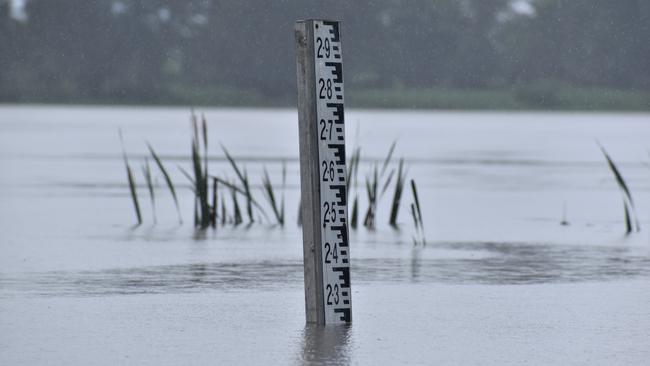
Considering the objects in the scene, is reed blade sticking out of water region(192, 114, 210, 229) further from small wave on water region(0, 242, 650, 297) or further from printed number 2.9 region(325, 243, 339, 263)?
printed number 2.9 region(325, 243, 339, 263)

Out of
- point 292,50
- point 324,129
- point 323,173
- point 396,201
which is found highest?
point 292,50

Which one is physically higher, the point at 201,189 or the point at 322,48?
the point at 322,48

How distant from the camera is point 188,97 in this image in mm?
109750

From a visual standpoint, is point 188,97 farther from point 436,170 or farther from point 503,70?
point 436,170

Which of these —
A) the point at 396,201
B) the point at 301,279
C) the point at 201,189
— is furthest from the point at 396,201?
the point at 301,279

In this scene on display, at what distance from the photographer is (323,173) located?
814 cm

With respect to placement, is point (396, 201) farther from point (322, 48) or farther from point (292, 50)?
point (292, 50)

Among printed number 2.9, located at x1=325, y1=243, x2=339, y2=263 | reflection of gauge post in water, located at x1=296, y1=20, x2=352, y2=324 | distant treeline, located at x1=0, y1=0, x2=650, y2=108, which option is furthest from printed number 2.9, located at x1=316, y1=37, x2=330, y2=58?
distant treeline, located at x1=0, y1=0, x2=650, y2=108

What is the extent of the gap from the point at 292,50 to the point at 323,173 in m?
110

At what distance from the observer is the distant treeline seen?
112 m

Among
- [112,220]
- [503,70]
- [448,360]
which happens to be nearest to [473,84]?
[503,70]

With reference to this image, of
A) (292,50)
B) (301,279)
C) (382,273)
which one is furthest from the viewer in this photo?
(292,50)

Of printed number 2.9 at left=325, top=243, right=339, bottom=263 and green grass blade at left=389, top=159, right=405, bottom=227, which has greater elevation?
printed number 2.9 at left=325, top=243, right=339, bottom=263

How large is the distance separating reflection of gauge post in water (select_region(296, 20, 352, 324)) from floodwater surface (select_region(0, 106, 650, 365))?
0.24 metres
